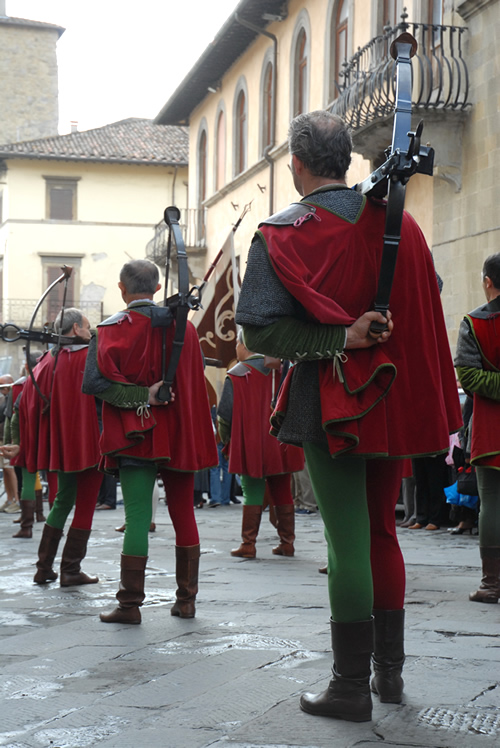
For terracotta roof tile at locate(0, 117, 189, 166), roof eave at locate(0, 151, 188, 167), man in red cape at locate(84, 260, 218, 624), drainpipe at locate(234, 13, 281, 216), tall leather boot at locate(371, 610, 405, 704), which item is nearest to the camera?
tall leather boot at locate(371, 610, 405, 704)

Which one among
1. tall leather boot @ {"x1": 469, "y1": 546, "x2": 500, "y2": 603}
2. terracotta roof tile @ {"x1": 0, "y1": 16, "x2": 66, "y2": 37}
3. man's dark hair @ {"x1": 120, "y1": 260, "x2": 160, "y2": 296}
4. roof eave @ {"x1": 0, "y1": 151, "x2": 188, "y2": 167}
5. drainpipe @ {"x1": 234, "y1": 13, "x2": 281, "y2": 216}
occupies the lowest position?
tall leather boot @ {"x1": 469, "y1": 546, "x2": 500, "y2": 603}

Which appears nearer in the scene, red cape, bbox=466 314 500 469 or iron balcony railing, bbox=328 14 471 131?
red cape, bbox=466 314 500 469

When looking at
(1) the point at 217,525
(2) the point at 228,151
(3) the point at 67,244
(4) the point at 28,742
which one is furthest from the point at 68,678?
(3) the point at 67,244

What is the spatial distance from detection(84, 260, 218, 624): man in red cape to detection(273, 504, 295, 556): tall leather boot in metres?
3.04

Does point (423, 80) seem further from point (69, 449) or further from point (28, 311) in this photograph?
point (28, 311)

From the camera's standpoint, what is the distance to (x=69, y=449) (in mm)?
7117

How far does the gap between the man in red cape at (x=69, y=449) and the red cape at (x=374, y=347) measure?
3.59m

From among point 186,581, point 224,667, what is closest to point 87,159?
point 186,581

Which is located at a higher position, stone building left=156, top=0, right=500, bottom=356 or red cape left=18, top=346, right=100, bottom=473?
stone building left=156, top=0, right=500, bottom=356

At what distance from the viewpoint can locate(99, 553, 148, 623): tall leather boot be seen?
546cm

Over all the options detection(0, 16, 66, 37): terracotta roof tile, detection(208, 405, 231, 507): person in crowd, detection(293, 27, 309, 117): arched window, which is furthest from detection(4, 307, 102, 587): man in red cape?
detection(0, 16, 66, 37): terracotta roof tile

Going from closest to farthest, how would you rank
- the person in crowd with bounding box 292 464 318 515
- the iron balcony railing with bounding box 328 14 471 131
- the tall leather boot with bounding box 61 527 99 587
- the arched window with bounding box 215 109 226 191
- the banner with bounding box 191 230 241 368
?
1. the tall leather boot with bounding box 61 527 99 587
2. the banner with bounding box 191 230 241 368
3. the person in crowd with bounding box 292 464 318 515
4. the iron balcony railing with bounding box 328 14 471 131
5. the arched window with bounding box 215 109 226 191

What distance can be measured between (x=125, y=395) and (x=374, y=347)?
2337 mm

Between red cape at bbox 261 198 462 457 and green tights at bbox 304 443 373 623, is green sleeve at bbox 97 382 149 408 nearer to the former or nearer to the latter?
red cape at bbox 261 198 462 457
